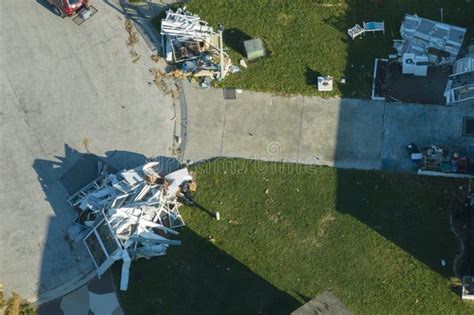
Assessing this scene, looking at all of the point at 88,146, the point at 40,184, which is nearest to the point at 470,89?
the point at 88,146

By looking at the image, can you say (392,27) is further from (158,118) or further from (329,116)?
(158,118)

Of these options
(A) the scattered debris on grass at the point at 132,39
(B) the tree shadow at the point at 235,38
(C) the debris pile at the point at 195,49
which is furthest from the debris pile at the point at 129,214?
(B) the tree shadow at the point at 235,38

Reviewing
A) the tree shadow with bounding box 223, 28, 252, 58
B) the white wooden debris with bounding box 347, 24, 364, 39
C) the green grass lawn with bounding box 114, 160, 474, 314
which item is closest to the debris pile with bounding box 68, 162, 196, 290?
the green grass lawn with bounding box 114, 160, 474, 314

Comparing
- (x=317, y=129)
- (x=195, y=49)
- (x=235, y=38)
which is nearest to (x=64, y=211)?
(x=195, y=49)

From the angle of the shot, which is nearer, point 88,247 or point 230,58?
point 88,247

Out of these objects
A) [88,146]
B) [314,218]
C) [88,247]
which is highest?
[88,146]

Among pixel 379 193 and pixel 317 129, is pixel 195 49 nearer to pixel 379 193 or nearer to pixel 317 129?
pixel 317 129

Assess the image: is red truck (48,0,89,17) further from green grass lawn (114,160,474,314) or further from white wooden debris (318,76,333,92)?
white wooden debris (318,76,333,92)
